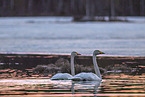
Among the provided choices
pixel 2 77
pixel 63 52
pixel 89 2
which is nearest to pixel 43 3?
pixel 89 2

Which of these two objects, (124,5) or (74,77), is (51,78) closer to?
(74,77)

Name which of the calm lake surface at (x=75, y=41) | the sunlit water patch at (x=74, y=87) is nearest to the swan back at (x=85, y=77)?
the sunlit water patch at (x=74, y=87)

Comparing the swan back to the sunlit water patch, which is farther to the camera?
the swan back

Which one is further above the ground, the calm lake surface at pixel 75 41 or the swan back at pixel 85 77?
the swan back at pixel 85 77

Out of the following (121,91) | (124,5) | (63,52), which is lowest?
(124,5)

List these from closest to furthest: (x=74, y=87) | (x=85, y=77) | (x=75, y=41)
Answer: (x=74, y=87) < (x=85, y=77) < (x=75, y=41)

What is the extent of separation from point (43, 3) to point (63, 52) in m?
99.5

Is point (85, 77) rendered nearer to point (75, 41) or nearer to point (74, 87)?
point (74, 87)

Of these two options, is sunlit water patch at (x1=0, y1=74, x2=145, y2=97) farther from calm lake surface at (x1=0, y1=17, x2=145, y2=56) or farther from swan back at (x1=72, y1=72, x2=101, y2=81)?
calm lake surface at (x1=0, y1=17, x2=145, y2=56)

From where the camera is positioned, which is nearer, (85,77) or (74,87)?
(74,87)

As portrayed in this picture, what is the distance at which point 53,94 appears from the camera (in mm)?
9766

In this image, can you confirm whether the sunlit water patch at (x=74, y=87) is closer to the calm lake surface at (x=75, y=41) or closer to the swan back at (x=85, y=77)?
the swan back at (x=85, y=77)

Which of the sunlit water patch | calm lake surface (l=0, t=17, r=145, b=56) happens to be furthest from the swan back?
calm lake surface (l=0, t=17, r=145, b=56)

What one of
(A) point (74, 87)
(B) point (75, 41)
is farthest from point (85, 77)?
(B) point (75, 41)
